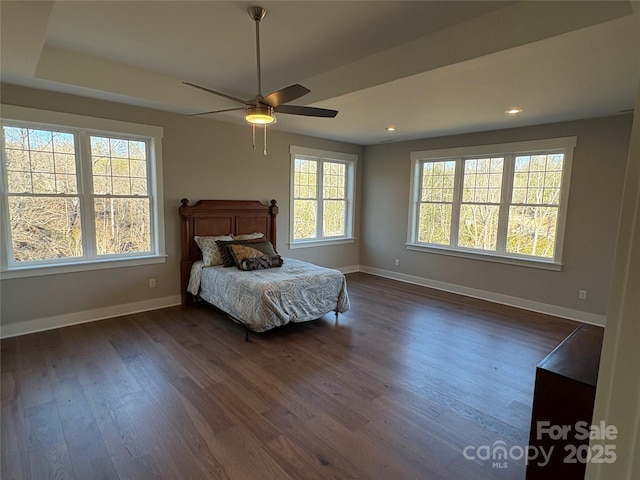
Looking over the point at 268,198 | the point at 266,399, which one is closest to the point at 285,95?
the point at 266,399

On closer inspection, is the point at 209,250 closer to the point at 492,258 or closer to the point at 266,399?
the point at 266,399

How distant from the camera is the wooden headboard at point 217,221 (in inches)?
184

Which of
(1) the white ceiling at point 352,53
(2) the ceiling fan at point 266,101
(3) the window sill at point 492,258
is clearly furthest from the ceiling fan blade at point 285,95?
(3) the window sill at point 492,258

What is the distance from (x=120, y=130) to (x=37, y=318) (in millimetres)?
2292

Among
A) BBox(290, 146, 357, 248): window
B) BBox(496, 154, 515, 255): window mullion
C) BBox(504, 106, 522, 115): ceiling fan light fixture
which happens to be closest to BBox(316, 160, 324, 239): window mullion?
BBox(290, 146, 357, 248): window

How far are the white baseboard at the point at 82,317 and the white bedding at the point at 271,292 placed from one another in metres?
0.47

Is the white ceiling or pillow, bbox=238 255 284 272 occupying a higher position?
the white ceiling

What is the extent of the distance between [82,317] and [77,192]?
1.45m

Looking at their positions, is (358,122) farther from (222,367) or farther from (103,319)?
(103,319)

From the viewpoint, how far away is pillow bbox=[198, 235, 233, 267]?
4488 mm

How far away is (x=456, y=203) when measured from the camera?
5.70 metres

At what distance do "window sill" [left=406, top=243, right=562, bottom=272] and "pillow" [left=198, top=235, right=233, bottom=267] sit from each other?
11.3ft

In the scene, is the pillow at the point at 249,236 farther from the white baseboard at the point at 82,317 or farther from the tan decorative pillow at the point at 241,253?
the white baseboard at the point at 82,317

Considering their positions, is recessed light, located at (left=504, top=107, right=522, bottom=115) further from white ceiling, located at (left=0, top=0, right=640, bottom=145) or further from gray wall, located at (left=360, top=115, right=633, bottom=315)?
gray wall, located at (left=360, top=115, right=633, bottom=315)
